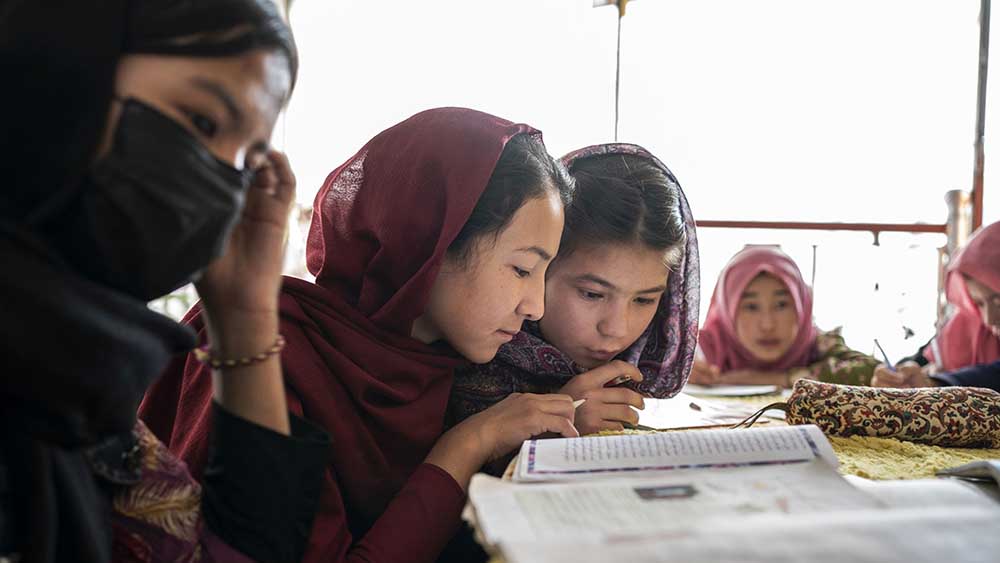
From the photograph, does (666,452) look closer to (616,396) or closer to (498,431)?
(498,431)

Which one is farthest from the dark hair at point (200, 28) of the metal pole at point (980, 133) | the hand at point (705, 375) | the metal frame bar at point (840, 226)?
the metal pole at point (980, 133)

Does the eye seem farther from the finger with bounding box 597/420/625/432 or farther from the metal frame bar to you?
the metal frame bar

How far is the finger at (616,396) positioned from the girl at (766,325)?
65.4 inches

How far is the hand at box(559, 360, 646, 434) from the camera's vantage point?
134cm

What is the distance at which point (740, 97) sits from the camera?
433 cm

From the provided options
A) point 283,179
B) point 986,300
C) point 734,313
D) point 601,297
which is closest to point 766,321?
point 734,313

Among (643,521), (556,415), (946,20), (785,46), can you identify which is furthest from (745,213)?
(643,521)

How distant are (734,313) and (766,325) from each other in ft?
0.48

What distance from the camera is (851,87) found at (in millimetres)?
4250

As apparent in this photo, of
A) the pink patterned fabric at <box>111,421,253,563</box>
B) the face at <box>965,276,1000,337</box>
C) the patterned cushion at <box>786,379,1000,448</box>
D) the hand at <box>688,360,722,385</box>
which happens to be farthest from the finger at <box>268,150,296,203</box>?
the face at <box>965,276,1000,337</box>

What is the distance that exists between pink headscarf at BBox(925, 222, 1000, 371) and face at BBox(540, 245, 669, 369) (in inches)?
70.2

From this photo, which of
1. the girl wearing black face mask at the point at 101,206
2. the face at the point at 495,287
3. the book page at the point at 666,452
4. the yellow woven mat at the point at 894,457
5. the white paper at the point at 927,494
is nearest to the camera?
the girl wearing black face mask at the point at 101,206

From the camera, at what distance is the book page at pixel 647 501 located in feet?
2.07

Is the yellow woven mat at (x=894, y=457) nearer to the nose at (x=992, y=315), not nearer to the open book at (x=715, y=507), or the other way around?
the open book at (x=715, y=507)
